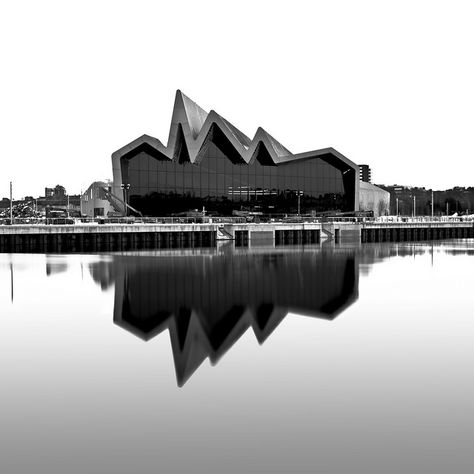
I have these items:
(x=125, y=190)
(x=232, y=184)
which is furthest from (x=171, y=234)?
(x=232, y=184)

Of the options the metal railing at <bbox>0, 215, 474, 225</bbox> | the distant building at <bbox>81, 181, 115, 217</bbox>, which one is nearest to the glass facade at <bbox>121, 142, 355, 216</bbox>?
the metal railing at <bbox>0, 215, 474, 225</bbox>

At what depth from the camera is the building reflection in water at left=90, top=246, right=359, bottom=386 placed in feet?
→ 50.4

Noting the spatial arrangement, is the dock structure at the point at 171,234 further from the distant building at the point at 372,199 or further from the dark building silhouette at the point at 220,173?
the distant building at the point at 372,199

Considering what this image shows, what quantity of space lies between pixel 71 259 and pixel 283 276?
62.8 ft

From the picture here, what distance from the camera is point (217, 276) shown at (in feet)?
95.5

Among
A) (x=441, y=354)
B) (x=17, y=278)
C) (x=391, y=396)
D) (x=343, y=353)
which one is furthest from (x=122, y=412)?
(x=17, y=278)

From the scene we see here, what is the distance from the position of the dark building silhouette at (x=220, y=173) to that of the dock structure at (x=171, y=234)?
590 centimetres

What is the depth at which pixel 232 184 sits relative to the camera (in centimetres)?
7075

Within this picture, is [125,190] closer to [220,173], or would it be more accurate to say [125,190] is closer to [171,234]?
[171,234]

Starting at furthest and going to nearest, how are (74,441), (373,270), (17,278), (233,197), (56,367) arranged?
(233,197) < (373,270) < (17,278) < (56,367) < (74,441)

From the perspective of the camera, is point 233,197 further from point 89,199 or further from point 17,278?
point 17,278

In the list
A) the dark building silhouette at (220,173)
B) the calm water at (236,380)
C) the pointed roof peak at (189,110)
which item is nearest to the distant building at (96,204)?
the dark building silhouette at (220,173)

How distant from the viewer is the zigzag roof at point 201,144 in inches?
2608

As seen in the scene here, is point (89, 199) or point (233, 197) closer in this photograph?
point (233, 197)
